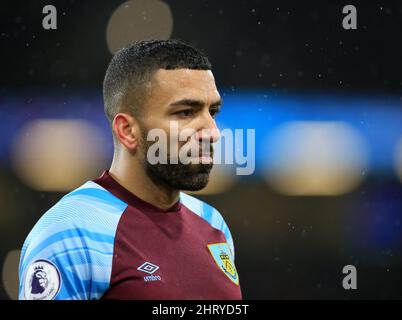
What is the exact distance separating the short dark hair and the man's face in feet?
0.11

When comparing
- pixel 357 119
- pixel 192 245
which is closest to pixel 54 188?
pixel 357 119

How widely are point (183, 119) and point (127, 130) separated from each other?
223 mm

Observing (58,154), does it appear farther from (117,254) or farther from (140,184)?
(117,254)

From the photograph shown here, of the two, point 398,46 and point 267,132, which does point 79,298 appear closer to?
point 267,132

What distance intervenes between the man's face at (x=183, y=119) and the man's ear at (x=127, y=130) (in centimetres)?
3

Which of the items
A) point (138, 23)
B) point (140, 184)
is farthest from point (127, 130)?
point (138, 23)

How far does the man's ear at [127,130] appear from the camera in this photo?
247cm

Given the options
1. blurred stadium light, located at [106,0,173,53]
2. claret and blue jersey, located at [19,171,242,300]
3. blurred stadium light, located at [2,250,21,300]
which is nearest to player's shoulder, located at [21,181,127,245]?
claret and blue jersey, located at [19,171,242,300]

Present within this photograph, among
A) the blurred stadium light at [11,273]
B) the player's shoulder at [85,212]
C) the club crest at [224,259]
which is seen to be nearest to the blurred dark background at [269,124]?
the blurred stadium light at [11,273]

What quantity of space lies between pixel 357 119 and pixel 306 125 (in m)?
0.45

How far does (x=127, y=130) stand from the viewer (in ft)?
8.16

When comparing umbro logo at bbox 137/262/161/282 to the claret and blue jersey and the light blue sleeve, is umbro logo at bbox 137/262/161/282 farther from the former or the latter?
the light blue sleeve

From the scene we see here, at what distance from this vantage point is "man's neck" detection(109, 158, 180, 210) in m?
2.48
